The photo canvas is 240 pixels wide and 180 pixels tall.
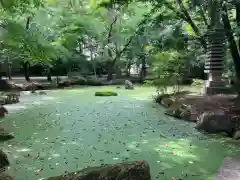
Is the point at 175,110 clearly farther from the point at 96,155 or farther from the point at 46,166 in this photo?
the point at 46,166

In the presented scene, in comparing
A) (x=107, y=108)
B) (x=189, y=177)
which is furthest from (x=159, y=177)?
(x=107, y=108)

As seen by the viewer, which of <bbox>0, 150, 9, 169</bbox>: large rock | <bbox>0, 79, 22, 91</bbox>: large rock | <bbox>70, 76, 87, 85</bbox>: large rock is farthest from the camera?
<bbox>70, 76, 87, 85</bbox>: large rock

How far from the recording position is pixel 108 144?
452 cm

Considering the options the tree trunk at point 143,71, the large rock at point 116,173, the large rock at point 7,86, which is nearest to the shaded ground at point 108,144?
the large rock at point 116,173

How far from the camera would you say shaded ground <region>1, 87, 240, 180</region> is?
3.50 m

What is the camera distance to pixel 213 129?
5195mm

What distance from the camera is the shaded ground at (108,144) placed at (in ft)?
11.5

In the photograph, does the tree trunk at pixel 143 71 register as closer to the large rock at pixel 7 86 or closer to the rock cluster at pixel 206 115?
the large rock at pixel 7 86

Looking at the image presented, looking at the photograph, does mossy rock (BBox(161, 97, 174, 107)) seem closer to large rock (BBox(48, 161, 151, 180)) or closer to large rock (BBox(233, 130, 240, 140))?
large rock (BBox(233, 130, 240, 140))

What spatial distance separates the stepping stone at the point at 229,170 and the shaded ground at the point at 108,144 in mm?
81

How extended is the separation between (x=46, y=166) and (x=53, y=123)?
2.65 meters

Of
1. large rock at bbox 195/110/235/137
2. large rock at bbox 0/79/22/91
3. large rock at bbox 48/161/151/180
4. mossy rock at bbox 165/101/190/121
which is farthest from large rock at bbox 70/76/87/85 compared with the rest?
large rock at bbox 48/161/151/180

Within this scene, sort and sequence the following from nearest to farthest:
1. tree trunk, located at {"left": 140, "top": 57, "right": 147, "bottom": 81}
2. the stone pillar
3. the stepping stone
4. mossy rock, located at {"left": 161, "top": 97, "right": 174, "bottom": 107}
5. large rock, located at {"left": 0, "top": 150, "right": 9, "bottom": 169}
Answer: the stepping stone, large rock, located at {"left": 0, "top": 150, "right": 9, "bottom": 169}, mossy rock, located at {"left": 161, "top": 97, "right": 174, "bottom": 107}, the stone pillar, tree trunk, located at {"left": 140, "top": 57, "right": 147, "bottom": 81}

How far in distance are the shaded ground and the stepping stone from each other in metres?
0.08
